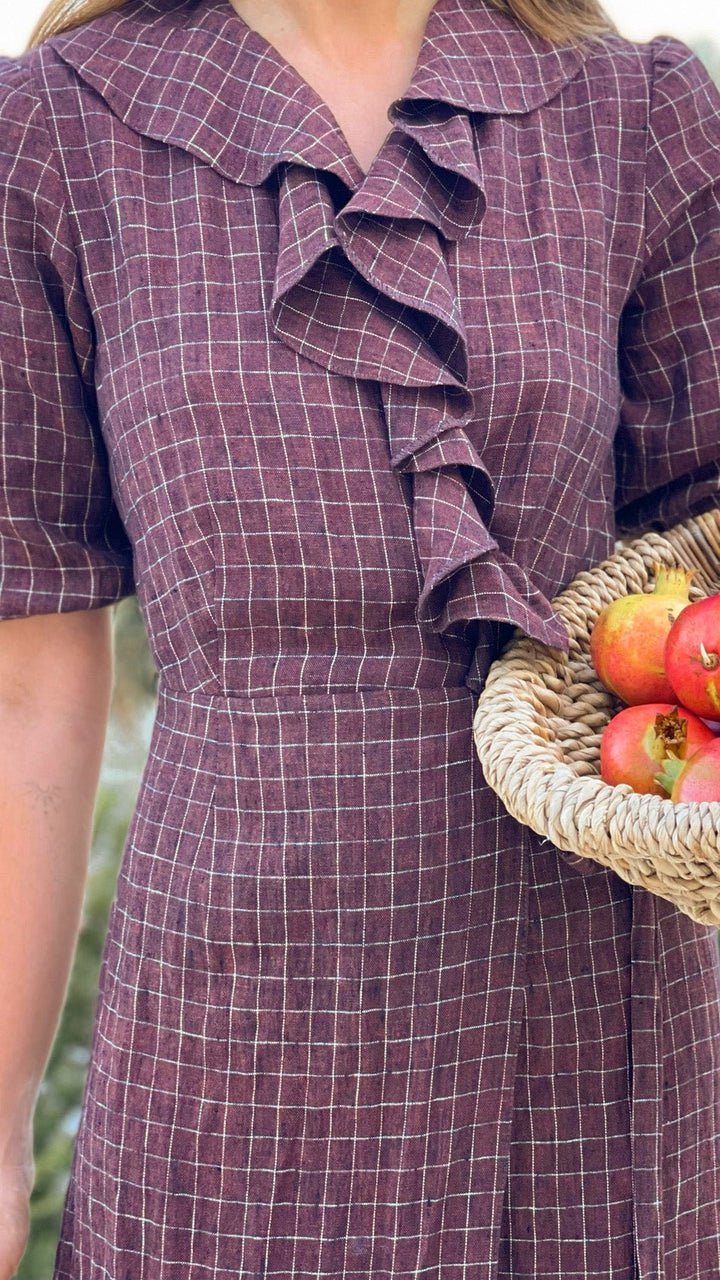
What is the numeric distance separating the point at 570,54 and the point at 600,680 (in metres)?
0.52

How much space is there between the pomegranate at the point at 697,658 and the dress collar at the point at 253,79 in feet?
1.35

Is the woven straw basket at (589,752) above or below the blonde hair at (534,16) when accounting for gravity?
below

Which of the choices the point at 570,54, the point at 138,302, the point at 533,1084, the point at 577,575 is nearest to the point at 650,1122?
the point at 533,1084

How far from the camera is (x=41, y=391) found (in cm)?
99

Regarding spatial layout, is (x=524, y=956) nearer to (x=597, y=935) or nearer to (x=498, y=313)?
(x=597, y=935)

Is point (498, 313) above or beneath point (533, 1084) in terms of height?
above

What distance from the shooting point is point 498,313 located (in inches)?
37.4

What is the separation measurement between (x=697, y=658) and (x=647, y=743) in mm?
65

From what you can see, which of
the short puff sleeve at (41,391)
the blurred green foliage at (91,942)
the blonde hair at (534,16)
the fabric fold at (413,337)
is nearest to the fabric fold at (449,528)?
the fabric fold at (413,337)

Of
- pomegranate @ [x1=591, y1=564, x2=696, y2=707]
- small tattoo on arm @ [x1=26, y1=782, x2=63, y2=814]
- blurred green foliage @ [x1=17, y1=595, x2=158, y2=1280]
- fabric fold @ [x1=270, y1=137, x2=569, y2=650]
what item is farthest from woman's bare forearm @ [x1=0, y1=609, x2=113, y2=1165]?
blurred green foliage @ [x1=17, y1=595, x2=158, y2=1280]

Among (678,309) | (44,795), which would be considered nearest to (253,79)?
(678,309)

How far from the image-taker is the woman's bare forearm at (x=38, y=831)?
Result: 101cm

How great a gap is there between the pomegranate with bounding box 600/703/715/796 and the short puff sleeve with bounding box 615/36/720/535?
29 cm

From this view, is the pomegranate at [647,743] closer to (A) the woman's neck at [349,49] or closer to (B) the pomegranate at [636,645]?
(B) the pomegranate at [636,645]
